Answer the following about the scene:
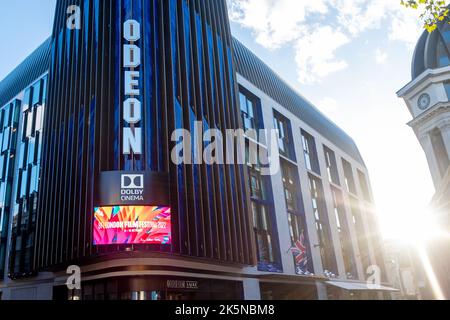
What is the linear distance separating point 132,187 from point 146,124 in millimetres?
3417

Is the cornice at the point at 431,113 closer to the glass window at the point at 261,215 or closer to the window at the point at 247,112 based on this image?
the window at the point at 247,112

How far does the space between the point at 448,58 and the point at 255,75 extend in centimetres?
3441

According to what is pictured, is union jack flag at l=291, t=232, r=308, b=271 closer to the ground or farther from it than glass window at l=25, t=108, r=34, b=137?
closer to the ground

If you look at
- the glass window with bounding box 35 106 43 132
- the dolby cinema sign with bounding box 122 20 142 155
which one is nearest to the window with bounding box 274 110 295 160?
the dolby cinema sign with bounding box 122 20 142 155

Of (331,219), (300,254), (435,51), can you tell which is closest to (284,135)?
(331,219)

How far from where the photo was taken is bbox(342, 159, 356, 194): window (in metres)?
55.4

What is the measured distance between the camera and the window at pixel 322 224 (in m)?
39.9

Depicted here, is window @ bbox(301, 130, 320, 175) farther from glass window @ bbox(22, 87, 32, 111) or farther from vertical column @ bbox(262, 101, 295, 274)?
glass window @ bbox(22, 87, 32, 111)

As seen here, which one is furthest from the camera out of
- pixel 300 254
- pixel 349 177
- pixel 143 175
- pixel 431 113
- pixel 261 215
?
pixel 349 177

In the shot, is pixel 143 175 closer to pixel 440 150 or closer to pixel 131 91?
pixel 131 91

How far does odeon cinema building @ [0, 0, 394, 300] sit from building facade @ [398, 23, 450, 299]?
25423mm

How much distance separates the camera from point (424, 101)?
182ft

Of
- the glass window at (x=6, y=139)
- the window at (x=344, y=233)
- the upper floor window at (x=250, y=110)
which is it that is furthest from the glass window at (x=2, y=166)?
the window at (x=344, y=233)

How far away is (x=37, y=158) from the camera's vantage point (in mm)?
30359
